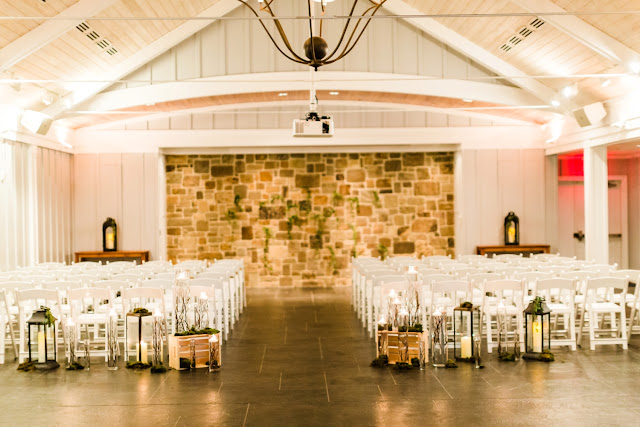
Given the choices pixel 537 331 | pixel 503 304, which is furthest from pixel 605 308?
pixel 503 304

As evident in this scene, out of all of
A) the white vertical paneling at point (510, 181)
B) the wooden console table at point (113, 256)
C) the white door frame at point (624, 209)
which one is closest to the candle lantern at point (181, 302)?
the wooden console table at point (113, 256)

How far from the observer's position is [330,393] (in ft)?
Result: 21.3

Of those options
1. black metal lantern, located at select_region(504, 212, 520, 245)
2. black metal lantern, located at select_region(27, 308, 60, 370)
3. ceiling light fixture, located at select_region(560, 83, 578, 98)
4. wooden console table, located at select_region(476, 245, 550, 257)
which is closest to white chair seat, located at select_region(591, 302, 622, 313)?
ceiling light fixture, located at select_region(560, 83, 578, 98)

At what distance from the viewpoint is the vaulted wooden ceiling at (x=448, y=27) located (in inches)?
403

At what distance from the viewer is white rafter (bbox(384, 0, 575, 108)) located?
46.6ft

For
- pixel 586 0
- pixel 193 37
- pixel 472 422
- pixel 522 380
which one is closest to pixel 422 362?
pixel 522 380

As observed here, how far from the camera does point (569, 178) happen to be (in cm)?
1902

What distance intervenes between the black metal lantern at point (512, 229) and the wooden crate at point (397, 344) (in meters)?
10.2

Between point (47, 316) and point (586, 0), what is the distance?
27.9ft

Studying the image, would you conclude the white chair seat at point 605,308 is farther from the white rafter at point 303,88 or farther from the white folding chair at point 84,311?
the white rafter at point 303,88

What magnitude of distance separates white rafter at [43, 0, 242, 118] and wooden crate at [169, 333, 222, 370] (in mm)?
8342

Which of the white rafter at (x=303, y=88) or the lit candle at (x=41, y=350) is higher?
the white rafter at (x=303, y=88)

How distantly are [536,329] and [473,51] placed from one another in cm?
809

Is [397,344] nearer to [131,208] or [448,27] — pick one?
[448,27]
